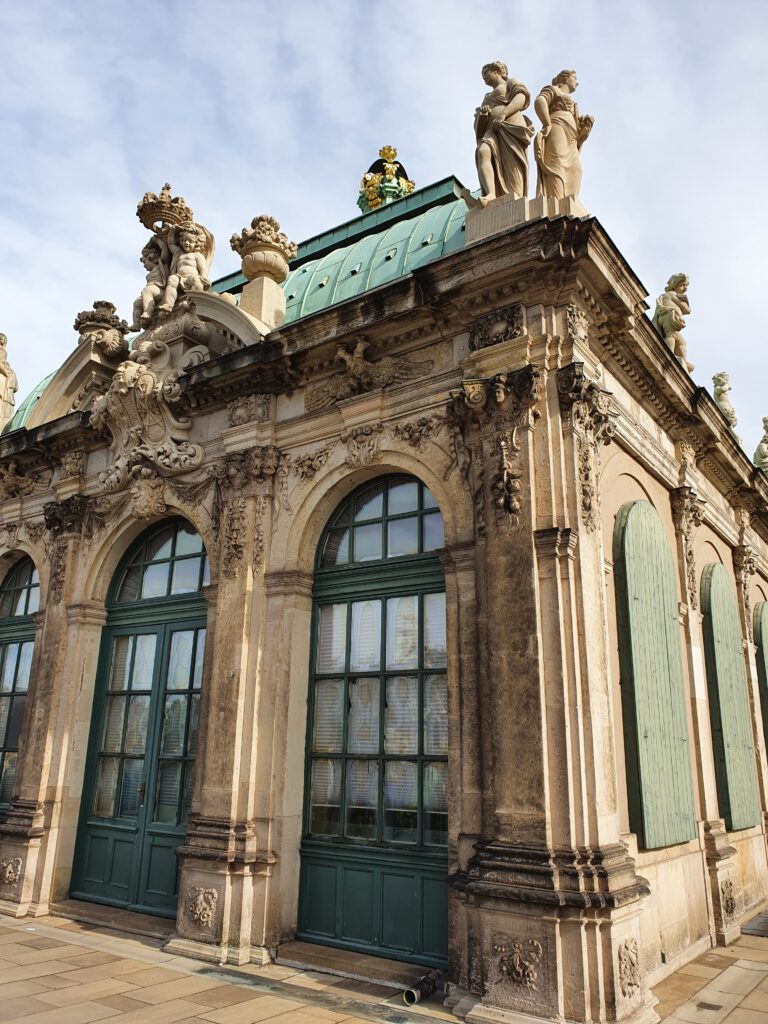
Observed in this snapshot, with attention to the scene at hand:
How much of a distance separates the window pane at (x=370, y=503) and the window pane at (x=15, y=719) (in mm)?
5782

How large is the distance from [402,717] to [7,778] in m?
6.50

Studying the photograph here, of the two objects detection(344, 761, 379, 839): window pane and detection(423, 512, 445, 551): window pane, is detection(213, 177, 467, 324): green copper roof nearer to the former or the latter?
detection(423, 512, 445, 551): window pane

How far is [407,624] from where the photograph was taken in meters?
7.69

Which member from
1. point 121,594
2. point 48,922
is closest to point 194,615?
point 121,594

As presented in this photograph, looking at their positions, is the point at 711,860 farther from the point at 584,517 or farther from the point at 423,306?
the point at 423,306

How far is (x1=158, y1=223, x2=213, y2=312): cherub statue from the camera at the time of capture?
10414 millimetres

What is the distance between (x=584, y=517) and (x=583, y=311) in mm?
2029

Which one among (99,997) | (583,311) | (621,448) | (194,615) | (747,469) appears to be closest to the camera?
(99,997)

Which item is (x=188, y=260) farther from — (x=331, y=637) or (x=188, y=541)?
(x=331, y=637)

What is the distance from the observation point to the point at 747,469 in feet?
39.5

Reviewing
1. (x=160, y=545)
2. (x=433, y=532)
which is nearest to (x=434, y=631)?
(x=433, y=532)

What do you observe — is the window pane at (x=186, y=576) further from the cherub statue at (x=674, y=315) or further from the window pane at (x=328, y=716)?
the cherub statue at (x=674, y=315)

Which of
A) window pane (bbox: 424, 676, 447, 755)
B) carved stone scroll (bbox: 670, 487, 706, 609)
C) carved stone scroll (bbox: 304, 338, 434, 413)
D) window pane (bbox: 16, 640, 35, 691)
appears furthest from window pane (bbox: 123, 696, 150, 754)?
carved stone scroll (bbox: 670, 487, 706, 609)

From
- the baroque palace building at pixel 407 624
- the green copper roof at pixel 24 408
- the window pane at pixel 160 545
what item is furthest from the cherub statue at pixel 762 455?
the green copper roof at pixel 24 408
